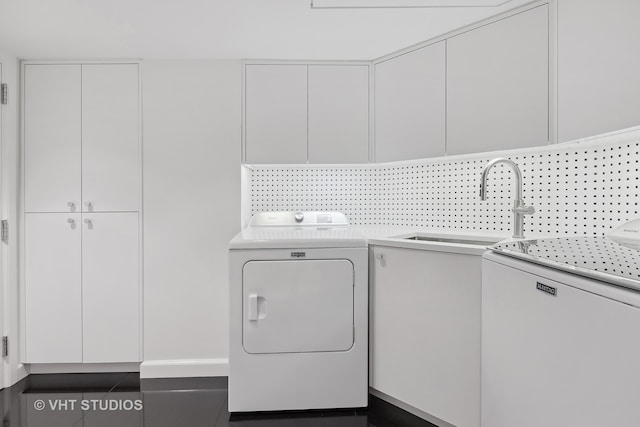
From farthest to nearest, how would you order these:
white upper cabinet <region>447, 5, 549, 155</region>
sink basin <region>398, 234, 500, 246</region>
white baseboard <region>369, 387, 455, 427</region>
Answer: sink basin <region>398, 234, 500, 246</region>, white baseboard <region>369, 387, 455, 427</region>, white upper cabinet <region>447, 5, 549, 155</region>

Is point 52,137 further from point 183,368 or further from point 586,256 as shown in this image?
point 586,256

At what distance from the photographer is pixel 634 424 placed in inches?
23.4

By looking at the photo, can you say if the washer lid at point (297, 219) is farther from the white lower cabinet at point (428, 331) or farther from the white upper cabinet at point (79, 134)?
the white upper cabinet at point (79, 134)

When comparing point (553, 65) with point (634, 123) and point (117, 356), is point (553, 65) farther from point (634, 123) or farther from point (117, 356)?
point (117, 356)

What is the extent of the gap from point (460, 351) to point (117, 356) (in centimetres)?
214

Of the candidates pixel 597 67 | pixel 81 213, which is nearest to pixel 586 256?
pixel 597 67

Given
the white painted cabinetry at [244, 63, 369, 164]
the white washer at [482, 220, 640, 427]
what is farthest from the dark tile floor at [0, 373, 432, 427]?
the white painted cabinetry at [244, 63, 369, 164]

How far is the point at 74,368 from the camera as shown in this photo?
2.47m

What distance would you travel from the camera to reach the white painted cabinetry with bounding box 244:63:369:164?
241 cm

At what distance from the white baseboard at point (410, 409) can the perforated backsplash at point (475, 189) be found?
3.40 feet

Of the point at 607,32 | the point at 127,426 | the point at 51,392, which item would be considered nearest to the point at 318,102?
the point at 607,32

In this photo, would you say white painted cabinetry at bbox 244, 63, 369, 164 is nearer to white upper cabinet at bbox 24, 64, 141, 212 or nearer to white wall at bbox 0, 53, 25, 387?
white upper cabinet at bbox 24, 64, 141, 212

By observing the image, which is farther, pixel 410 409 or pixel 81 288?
pixel 81 288

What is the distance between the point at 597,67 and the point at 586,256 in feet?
2.94
